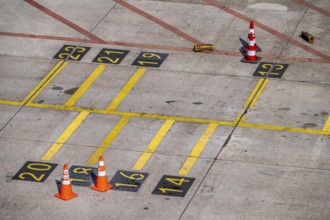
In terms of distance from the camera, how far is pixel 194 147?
21.6 metres

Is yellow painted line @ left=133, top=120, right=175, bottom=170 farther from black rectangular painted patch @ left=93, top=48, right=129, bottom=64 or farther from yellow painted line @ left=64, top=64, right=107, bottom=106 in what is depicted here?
black rectangular painted patch @ left=93, top=48, right=129, bottom=64

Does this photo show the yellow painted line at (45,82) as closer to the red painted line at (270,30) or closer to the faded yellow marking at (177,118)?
the faded yellow marking at (177,118)

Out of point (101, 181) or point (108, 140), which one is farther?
point (108, 140)

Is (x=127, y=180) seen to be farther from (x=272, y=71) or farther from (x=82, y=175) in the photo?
(x=272, y=71)

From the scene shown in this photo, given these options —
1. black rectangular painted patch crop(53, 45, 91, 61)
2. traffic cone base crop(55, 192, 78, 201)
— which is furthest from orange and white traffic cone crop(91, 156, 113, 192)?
black rectangular painted patch crop(53, 45, 91, 61)

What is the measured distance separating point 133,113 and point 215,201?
167 inches

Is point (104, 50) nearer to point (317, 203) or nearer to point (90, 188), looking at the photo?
point (90, 188)

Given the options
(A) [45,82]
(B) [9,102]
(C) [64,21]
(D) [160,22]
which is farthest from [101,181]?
(C) [64,21]

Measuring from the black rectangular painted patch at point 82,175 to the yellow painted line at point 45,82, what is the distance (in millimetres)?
3539

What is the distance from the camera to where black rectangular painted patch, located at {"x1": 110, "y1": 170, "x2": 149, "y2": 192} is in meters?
20.2

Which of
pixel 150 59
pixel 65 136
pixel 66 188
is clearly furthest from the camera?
pixel 150 59

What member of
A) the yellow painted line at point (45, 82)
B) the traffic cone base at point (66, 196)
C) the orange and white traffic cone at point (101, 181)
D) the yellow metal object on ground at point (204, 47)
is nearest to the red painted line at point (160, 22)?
the yellow metal object on ground at point (204, 47)

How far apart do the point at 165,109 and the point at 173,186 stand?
3.44 m

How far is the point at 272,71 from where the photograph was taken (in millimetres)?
24906
